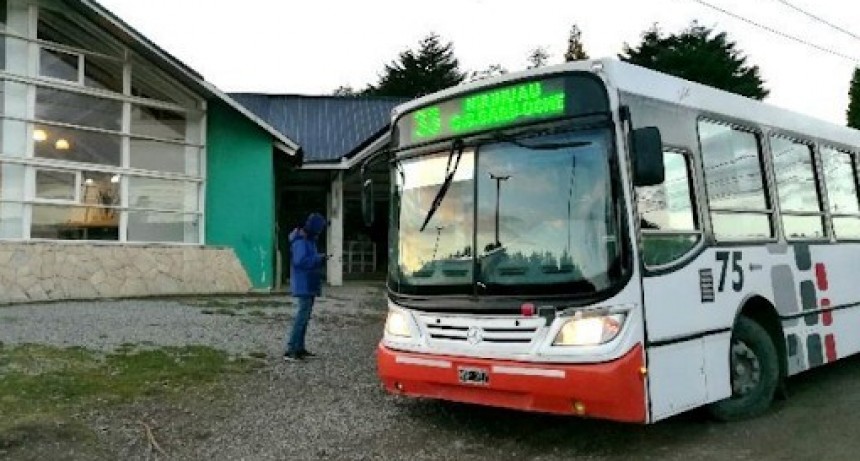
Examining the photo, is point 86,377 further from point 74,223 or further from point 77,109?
point 77,109

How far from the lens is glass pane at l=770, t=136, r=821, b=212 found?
25.0 ft

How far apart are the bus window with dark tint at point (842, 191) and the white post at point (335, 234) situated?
47.3 ft

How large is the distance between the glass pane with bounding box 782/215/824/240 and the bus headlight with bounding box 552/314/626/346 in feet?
9.90

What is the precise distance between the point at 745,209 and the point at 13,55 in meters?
13.8

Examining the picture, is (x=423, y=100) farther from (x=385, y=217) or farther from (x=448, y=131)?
(x=385, y=217)

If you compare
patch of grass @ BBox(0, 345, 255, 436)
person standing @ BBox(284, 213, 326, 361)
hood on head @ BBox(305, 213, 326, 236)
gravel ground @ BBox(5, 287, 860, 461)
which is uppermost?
hood on head @ BBox(305, 213, 326, 236)

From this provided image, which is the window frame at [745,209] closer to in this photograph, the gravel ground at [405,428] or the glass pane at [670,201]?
the glass pane at [670,201]

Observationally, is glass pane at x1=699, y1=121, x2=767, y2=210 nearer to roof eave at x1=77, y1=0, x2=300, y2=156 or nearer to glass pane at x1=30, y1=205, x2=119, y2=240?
roof eave at x1=77, y1=0, x2=300, y2=156

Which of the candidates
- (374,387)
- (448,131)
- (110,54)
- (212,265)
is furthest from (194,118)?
(448,131)

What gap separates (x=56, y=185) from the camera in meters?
15.4

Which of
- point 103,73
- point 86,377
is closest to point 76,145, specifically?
point 103,73

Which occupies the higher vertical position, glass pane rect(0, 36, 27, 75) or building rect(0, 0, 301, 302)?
glass pane rect(0, 36, 27, 75)

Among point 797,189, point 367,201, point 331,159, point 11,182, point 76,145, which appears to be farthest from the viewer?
point 331,159

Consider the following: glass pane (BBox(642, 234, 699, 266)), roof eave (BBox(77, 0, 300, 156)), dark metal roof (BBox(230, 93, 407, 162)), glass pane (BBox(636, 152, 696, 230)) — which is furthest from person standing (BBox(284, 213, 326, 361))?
dark metal roof (BBox(230, 93, 407, 162))
